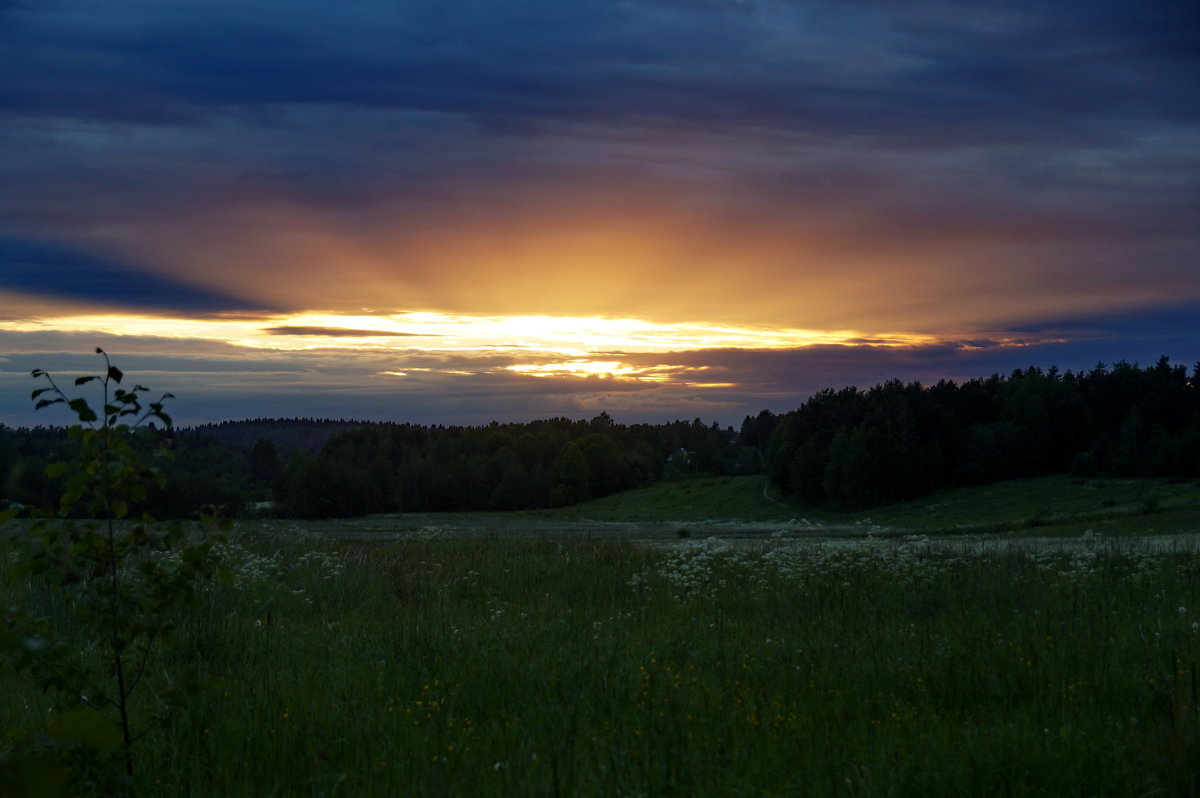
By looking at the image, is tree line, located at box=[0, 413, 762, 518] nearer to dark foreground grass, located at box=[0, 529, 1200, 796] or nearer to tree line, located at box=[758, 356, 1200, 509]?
tree line, located at box=[758, 356, 1200, 509]

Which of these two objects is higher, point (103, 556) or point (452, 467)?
point (103, 556)

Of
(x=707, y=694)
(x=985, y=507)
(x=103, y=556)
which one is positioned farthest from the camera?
(x=985, y=507)

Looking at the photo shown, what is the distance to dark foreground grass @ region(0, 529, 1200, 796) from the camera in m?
4.87

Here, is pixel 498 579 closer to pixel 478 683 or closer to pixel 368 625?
→ pixel 368 625

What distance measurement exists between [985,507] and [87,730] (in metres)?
68.8

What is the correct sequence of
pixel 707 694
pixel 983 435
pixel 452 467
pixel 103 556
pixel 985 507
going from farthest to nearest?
pixel 452 467 → pixel 983 435 → pixel 985 507 → pixel 707 694 → pixel 103 556

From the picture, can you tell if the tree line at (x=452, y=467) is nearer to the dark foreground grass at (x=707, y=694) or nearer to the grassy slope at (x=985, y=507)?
the grassy slope at (x=985, y=507)

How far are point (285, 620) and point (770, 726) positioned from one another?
701 centimetres

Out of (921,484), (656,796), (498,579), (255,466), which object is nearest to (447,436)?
(255,466)

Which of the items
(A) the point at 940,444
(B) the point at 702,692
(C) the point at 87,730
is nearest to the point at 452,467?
(A) the point at 940,444

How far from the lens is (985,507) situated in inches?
2480

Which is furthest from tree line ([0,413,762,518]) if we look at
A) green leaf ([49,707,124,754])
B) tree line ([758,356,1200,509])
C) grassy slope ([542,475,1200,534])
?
green leaf ([49,707,124,754])

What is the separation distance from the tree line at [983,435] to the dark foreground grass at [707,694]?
6907cm

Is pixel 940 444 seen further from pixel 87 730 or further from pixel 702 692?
pixel 87 730
